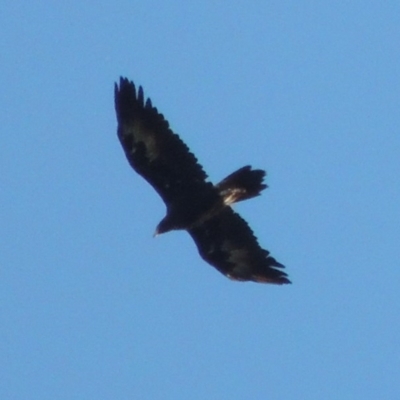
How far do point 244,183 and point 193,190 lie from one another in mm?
722

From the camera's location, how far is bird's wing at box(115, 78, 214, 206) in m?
20.1

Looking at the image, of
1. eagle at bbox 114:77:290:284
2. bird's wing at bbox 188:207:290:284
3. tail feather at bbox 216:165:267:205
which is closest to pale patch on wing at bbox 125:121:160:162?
eagle at bbox 114:77:290:284

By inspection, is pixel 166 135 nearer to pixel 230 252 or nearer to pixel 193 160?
pixel 193 160

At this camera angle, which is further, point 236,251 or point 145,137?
point 236,251

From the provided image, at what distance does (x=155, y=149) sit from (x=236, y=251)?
5.80 feet

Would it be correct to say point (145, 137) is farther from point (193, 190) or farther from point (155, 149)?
point (193, 190)

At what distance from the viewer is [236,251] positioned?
21125 mm

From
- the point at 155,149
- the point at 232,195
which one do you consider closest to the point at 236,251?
the point at 232,195

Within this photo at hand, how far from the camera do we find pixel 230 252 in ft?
69.3

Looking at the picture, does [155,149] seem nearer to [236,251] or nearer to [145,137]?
[145,137]

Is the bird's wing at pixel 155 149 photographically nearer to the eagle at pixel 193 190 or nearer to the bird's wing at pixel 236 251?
the eagle at pixel 193 190

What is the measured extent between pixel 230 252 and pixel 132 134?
202 cm


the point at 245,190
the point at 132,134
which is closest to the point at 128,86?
the point at 132,134

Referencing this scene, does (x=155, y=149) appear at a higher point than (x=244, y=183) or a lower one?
higher
